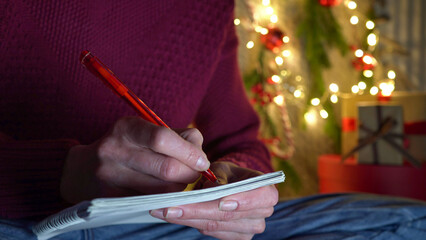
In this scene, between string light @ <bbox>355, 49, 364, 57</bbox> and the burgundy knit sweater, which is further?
string light @ <bbox>355, 49, 364, 57</bbox>

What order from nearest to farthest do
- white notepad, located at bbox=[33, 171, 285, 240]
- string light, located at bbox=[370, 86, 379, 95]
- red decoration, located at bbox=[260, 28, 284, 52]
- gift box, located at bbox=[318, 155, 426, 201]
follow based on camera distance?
white notepad, located at bbox=[33, 171, 285, 240] → gift box, located at bbox=[318, 155, 426, 201] → red decoration, located at bbox=[260, 28, 284, 52] → string light, located at bbox=[370, 86, 379, 95]

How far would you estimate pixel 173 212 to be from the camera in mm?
373

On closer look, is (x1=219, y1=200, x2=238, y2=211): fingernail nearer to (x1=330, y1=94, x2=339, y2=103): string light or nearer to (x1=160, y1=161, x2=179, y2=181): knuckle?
(x1=160, y1=161, x2=179, y2=181): knuckle

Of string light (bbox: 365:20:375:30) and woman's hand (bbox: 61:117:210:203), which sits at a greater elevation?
string light (bbox: 365:20:375:30)

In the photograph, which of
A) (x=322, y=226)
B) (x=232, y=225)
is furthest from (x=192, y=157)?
(x=322, y=226)

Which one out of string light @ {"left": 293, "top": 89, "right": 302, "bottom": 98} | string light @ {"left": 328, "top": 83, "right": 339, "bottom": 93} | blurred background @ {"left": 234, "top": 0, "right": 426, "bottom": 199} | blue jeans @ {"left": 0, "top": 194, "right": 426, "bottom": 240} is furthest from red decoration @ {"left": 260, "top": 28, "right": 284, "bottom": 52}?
blue jeans @ {"left": 0, "top": 194, "right": 426, "bottom": 240}

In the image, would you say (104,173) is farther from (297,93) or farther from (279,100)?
(297,93)

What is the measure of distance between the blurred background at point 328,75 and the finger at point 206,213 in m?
1.02

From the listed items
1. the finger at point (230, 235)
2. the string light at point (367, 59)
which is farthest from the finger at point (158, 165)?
the string light at point (367, 59)

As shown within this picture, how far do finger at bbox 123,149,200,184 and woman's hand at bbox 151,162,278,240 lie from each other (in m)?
0.03

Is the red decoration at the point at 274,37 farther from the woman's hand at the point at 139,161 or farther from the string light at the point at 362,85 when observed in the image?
the woman's hand at the point at 139,161

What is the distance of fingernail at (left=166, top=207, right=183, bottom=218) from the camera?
0.37 m

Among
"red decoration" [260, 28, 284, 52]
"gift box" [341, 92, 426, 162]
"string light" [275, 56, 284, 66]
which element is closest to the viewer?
"gift box" [341, 92, 426, 162]

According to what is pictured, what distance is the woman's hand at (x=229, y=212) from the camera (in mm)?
389
